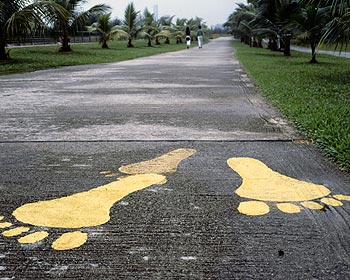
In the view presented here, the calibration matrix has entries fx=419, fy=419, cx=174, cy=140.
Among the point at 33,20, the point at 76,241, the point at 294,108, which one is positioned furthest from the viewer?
the point at 33,20

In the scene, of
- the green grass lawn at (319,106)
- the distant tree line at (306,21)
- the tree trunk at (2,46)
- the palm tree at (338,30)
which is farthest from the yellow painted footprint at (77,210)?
the tree trunk at (2,46)

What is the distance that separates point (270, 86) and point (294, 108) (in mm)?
2581

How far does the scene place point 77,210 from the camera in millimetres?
2373

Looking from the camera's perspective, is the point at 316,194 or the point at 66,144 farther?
the point at 66,144

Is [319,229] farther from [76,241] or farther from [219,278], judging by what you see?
[76,241]

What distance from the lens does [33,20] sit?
13016 millimetres

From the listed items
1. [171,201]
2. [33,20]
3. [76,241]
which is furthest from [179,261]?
[33,20]

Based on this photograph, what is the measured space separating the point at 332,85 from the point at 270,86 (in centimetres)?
119

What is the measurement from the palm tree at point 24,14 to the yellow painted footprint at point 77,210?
10.9 meters

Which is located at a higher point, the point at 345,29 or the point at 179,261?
the point at 345,29

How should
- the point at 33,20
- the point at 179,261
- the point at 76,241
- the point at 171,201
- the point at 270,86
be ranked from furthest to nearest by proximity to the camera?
the point at 33,20, the point at 270,86, the point at 171,201, the point at 76,241, the point at 179,261

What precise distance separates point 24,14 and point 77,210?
11.7 meters

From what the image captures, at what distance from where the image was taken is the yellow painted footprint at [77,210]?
207cm

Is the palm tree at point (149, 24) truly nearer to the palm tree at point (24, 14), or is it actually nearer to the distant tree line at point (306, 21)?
the distant tree line at point (306, 21)
